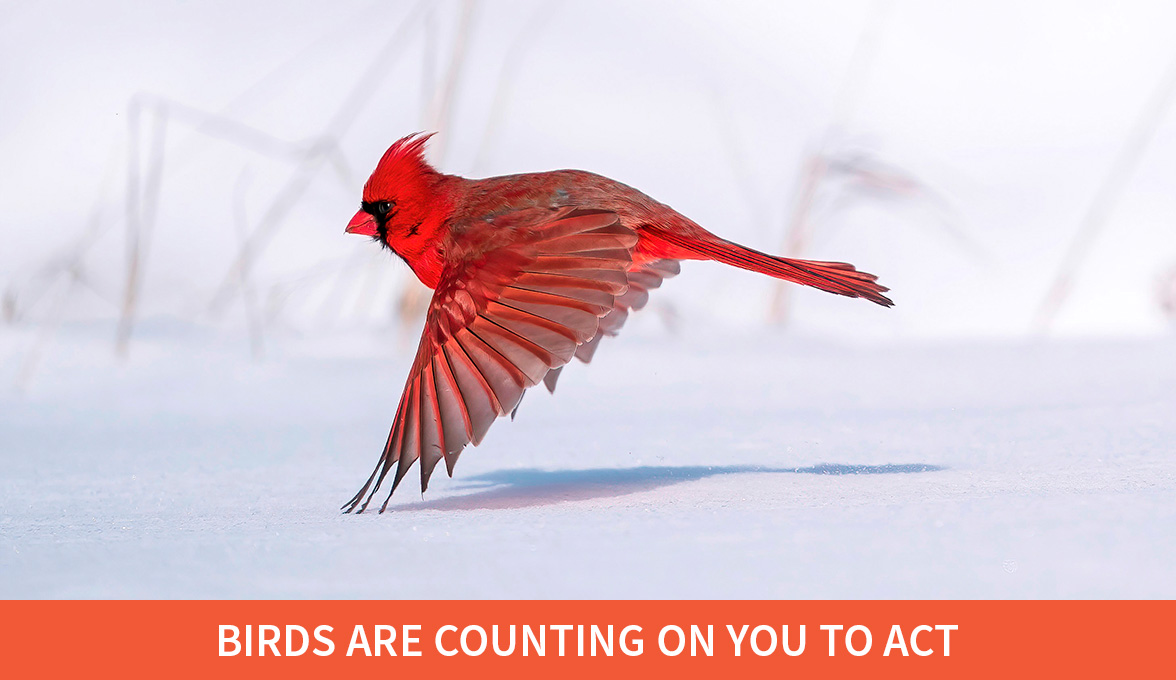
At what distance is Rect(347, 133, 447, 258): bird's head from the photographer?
2.40 metres

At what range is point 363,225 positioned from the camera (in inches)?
97.3

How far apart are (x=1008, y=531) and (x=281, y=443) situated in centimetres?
204

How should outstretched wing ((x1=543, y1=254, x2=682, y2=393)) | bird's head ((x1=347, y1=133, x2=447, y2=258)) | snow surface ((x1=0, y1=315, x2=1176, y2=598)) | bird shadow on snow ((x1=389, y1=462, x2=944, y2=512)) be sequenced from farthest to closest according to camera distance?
1. outstretched wing ((x1=543, y1=254, x2=682, y2=393))
2. bird's head ((x1=347, y1=133, x2=447, y2=258))
3. bird shadow on snow ((x1=389, y1=462, x2=944, y2=512))
4. snow surface ((x1=0, y1=315, x2=1176, y2=598))

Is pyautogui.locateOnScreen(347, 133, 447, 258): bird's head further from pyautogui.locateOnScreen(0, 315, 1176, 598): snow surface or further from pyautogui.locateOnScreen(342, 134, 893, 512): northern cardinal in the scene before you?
pyautogui.locateOnScreen(0, 315, 1176, 598): snow surface

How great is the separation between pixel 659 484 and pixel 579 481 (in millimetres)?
193

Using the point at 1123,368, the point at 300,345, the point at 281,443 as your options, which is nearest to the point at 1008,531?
the point at 281,443

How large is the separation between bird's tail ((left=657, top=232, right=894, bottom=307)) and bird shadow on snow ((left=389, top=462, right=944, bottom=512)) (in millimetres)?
353

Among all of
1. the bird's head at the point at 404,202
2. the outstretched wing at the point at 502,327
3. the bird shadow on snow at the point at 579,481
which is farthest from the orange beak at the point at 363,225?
the bird shadow on snow at the point at 579,481

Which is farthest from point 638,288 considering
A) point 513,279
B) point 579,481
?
point 513,279

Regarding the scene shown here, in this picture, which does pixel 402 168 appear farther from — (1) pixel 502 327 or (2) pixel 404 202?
(1) pixel 502 327

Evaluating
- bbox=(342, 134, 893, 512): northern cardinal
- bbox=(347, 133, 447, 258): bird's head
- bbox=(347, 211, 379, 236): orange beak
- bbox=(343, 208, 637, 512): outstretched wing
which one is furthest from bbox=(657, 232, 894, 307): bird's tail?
bbox=(347, 211, 379, 236): orange beak

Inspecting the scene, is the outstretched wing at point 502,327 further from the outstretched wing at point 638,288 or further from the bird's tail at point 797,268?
the outstretched wing at point 638,288

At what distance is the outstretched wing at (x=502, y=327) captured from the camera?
195cm

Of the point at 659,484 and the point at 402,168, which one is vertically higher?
the point at 402,168
